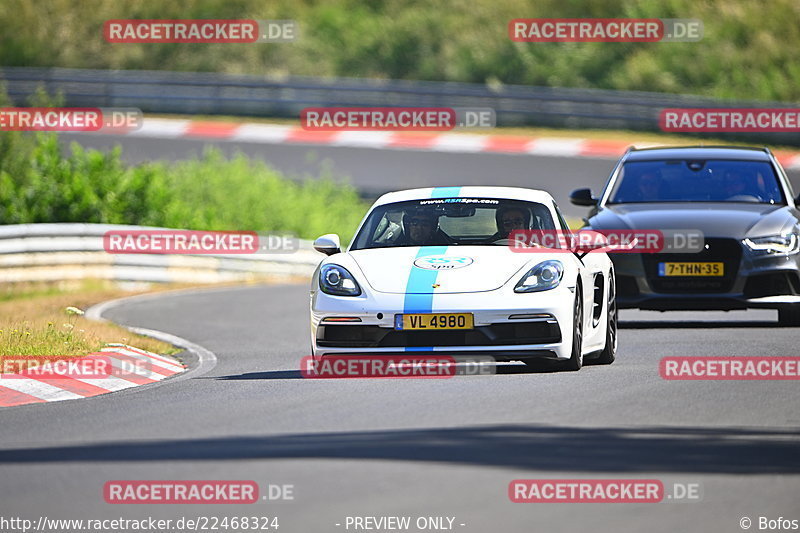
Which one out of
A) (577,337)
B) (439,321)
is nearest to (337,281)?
(439,321)

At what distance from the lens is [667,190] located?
15.0 metres

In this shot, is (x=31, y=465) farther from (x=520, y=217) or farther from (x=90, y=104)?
(x=90, y=104)

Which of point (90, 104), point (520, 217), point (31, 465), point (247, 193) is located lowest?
point (31, 465)

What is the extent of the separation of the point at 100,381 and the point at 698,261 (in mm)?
5214

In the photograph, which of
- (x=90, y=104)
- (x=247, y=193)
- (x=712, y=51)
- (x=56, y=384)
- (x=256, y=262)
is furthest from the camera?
(x=712, y=51)

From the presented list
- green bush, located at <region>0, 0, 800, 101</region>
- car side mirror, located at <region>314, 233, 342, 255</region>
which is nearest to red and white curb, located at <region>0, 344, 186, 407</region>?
car side mirror, located at <region>314, 233, 342, 255</region>

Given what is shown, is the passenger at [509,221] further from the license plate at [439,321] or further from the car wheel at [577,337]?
the license plate at [439,321]

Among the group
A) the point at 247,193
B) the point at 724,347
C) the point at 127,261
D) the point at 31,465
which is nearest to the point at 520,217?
the point at 724,347

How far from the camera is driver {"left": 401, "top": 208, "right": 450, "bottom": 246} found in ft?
37.8

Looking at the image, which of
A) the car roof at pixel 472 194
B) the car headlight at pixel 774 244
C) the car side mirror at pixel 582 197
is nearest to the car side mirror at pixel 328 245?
the car roof at pixel 472 194

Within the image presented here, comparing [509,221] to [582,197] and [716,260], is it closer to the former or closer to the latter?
[716,260]

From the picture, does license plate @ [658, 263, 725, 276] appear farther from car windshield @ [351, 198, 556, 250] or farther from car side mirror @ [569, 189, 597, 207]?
car windshield @ [351, 198, 556, 250]

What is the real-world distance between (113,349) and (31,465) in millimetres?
5659

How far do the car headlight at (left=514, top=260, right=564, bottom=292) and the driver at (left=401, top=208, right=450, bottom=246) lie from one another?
3.00 ft
